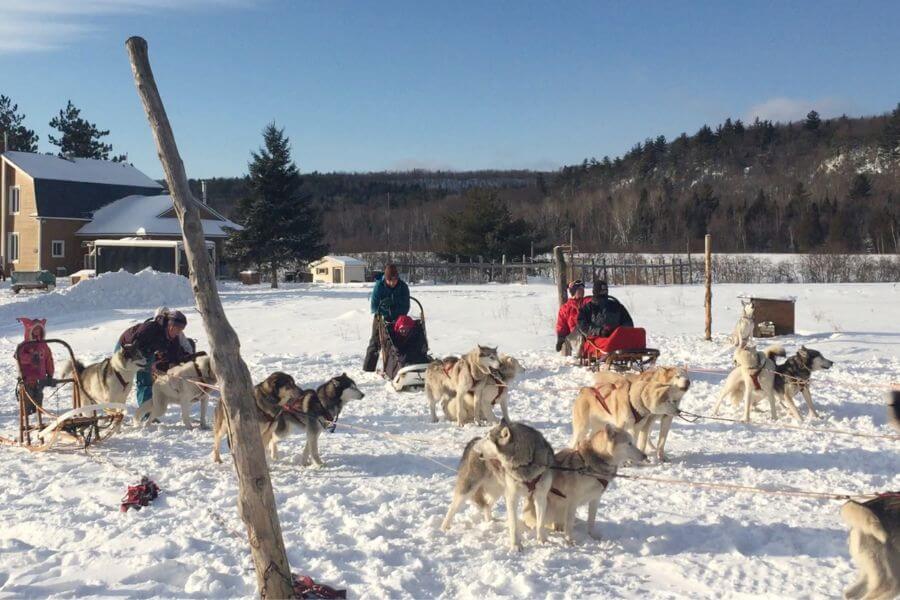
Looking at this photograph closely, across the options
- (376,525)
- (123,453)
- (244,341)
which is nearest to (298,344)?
(244,341)

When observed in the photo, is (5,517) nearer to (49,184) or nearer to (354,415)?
(354,415)

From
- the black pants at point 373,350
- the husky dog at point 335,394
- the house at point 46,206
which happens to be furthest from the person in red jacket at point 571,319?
the house at point 46,206

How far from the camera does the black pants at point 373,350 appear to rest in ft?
32.6

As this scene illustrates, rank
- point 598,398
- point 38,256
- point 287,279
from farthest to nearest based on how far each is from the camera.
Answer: point 287,279 < point 38,256 < point 598,398

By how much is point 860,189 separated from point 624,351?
58047 mm

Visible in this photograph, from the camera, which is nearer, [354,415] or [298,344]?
[354,415]

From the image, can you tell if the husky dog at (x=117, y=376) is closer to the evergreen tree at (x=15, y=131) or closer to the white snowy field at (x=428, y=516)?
the white snowy field at (x=428, y=516)

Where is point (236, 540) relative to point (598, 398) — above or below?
below

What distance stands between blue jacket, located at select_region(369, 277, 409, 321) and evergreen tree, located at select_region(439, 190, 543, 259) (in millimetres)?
27966

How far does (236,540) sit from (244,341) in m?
10.1

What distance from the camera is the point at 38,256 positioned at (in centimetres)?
3434

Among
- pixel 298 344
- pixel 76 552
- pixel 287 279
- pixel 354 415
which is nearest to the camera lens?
pixel 76 552

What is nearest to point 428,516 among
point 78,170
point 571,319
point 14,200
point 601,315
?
point 601,315

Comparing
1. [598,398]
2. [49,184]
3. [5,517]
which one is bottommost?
[5,517]
